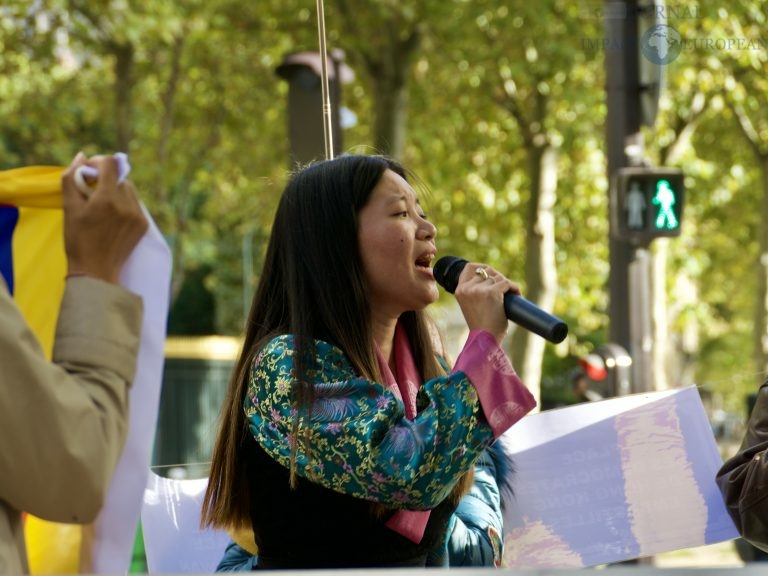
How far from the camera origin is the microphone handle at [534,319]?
8.31 ft

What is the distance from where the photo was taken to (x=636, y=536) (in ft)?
11.5

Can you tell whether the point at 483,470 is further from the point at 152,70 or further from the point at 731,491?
the point at 152,70

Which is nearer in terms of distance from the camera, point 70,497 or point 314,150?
point 70,497

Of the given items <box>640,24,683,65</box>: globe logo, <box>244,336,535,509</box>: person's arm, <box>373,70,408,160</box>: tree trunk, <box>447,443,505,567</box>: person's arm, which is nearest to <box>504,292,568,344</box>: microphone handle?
<box>244,336,535,509</box>: person's arm

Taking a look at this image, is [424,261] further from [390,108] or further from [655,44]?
[390,108]

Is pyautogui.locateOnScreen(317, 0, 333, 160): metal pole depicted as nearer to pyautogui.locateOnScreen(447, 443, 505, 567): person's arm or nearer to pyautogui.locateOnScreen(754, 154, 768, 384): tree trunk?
pyautogui.locateOnScreen(447, 443, 505, 567): person's arm

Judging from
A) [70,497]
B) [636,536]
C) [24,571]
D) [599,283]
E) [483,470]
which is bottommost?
[599,283]

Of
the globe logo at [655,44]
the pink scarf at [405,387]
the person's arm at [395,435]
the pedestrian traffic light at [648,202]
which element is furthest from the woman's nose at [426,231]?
the globe logo at [655,44]

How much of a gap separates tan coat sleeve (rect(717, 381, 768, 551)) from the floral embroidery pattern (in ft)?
3.44

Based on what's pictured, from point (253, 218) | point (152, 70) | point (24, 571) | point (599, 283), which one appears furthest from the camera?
point (253, 218)

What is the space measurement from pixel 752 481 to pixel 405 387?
924 mm

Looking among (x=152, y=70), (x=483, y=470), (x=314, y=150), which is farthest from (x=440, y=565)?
(x=152, y=70)

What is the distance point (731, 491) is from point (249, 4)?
14.4m

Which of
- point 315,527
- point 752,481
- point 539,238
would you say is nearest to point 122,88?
point 539,238
